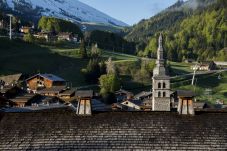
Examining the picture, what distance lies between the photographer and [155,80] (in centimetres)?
6469

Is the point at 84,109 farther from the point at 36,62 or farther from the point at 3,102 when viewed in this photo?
the point at 36,62

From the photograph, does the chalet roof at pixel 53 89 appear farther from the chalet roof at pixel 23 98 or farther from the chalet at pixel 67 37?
the chalet at pixel 67 37

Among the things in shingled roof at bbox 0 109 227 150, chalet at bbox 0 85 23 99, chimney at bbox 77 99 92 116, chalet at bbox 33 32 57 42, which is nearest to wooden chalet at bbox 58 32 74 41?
chalet at bbox 33 32 57 42

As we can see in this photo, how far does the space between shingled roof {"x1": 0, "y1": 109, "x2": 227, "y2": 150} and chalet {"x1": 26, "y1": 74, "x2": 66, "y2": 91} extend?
3360 inches

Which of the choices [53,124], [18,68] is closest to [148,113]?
[53,124]

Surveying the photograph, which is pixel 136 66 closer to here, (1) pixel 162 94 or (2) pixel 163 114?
(1) pixel 162 94

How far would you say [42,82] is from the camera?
111500 millimetres

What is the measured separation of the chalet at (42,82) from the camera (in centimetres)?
10994

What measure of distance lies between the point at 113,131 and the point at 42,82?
89372 mm

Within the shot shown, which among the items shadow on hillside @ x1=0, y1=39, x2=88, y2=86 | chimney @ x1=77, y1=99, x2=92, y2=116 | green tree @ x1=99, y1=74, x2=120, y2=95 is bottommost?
green tree @ x1=99, y1=74, x2=120, y2=95

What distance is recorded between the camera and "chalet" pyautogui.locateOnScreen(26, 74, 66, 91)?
10994cm

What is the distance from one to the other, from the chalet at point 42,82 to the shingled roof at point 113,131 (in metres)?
85.4

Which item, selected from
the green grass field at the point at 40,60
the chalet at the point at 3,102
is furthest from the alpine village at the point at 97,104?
the chalet at the point at 3,102

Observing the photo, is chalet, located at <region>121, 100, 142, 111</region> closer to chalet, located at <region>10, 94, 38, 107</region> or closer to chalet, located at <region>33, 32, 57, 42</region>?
chalet, located at <region>10, 94, 38, 107</region>
